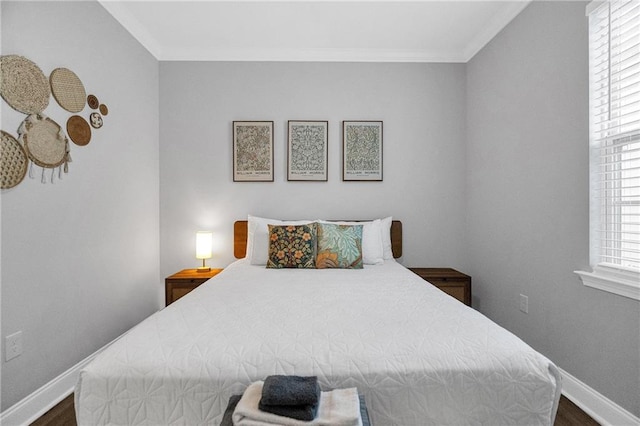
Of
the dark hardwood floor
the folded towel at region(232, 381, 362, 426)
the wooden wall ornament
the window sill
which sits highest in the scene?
the wooden wall ornament

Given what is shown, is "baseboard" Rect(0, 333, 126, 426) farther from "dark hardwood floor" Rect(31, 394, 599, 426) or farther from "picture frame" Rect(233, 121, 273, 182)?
"picture frame" Rect(233, 121, 273, 182)

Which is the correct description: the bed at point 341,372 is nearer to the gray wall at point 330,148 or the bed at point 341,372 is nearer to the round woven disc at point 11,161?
the round woven disc at point 11,161

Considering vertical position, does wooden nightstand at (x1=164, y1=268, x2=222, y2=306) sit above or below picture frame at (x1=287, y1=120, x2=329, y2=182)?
below

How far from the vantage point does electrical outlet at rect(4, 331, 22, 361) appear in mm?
1690

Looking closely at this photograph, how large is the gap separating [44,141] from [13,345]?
1.14 metres

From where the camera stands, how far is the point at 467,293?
2.88m

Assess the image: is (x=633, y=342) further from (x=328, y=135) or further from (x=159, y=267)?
(x=159, y=267)

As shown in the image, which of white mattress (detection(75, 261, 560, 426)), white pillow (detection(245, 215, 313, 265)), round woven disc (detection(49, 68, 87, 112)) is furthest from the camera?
white pillow (detection(245, 215, 313, 265))

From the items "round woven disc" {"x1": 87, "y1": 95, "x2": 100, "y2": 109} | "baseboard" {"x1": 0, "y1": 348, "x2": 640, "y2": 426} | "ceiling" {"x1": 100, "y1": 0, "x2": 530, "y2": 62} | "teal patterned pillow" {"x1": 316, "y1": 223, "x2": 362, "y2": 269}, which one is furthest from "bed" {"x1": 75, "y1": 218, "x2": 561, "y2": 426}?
"ceiling" {"x1": 100, "y1": 0, "x2": 530, "y2": 62}

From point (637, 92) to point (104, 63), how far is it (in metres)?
3.36

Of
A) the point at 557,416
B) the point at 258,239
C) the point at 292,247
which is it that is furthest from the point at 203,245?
the point at 557,416

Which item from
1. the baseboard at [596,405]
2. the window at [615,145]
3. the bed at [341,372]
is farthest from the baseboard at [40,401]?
the window at [615,145]

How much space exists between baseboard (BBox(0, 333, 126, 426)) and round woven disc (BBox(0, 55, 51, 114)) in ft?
4.83

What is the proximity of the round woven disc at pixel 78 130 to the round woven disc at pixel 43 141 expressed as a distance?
82mm
